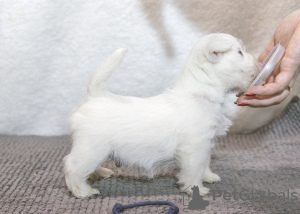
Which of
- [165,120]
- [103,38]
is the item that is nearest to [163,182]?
[165,120]

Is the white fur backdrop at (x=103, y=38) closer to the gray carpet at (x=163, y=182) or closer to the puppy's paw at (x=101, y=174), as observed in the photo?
the gray carpet at (x=163, y=182)

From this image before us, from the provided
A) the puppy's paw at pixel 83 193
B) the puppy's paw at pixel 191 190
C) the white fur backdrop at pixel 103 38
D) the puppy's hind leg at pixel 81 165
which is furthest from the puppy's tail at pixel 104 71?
the white fur backdrop at pixel 103 38

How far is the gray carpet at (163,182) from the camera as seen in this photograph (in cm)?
135

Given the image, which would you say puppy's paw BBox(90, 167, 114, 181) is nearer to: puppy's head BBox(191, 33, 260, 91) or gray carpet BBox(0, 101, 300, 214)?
gray carpet BBox(0, 101, 300, 214)

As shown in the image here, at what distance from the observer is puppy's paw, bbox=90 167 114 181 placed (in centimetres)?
160

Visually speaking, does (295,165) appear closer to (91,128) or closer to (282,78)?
(282,78)

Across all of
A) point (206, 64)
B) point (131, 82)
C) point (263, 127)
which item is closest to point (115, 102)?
point (206, 64)

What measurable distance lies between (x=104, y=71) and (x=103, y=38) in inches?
33.9

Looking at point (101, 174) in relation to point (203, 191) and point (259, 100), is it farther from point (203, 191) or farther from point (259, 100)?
point (259, 100)

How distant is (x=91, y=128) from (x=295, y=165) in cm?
94

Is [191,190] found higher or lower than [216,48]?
lower

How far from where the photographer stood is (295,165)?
1.82 m

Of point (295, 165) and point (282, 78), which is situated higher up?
point (282, 78)

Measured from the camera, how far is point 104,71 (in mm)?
1405
